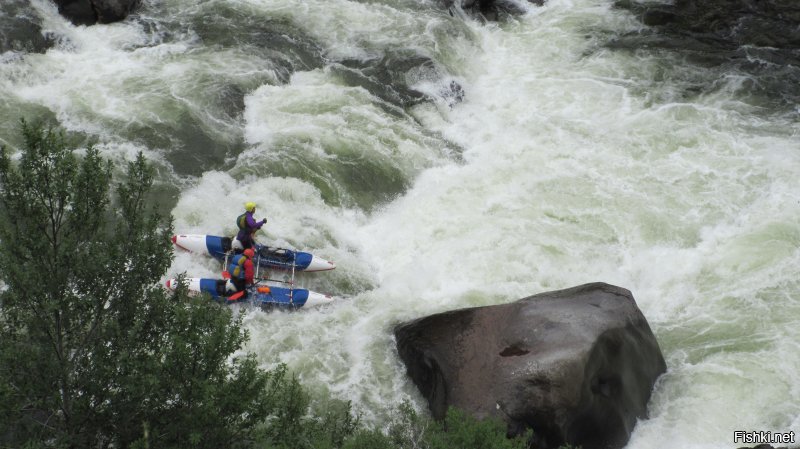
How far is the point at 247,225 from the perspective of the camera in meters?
12.9

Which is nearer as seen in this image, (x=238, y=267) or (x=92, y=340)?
(x=92, y=340)

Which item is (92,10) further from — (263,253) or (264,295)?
(264,295)

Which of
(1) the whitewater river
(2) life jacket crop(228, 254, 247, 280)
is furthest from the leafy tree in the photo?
(2) life jacket crop(228, 254, 247, 280)

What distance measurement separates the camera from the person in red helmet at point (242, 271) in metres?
12.4

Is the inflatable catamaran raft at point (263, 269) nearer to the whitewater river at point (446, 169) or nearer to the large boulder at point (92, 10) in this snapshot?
the whitewater river at point (446, 169)

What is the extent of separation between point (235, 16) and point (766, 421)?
16318 millimetres

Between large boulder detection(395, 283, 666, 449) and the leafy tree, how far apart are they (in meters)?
3.62

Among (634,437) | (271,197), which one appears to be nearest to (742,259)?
(634,437)

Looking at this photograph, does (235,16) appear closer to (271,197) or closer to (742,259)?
(271,197)

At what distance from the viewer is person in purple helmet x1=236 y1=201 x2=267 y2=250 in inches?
507

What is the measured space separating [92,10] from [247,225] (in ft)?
32.1
